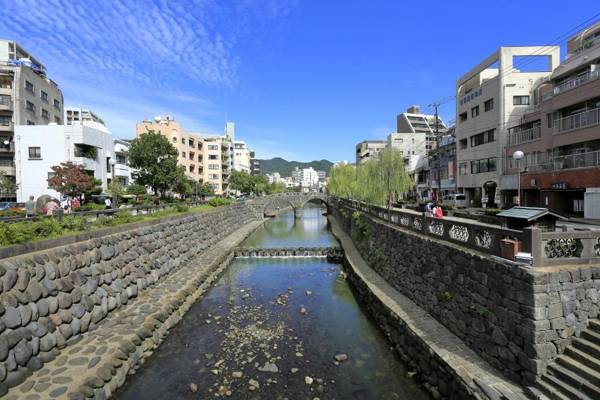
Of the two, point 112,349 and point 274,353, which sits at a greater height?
point 112,349

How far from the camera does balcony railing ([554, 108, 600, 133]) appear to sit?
76.8 feet

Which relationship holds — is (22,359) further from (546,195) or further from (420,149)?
(420,149)

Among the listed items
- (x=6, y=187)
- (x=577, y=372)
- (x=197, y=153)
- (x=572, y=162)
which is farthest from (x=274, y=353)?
(x=197, y=153)

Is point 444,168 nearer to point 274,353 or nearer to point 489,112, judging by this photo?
point 489,112

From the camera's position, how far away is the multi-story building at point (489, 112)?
34.2 meters

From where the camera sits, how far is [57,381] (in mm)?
8422

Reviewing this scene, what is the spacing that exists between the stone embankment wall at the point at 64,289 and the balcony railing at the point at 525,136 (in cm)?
3354

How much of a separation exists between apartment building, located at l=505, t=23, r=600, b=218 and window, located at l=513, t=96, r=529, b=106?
134cm

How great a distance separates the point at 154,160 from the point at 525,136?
3872cm

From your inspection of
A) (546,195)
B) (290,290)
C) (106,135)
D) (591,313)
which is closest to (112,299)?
(290,290)

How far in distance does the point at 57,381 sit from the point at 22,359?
3.76 feet

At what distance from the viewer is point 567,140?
25797mm

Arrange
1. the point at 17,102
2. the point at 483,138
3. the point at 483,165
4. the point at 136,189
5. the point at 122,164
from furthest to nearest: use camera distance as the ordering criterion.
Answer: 1. the point at 122,164
2. the point at 17,102
3. the point at 136,189
4. the point at 483,165
5. the point at 483,138

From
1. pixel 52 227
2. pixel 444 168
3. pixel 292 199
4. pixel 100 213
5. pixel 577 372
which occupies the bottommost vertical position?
pixel 577 372
